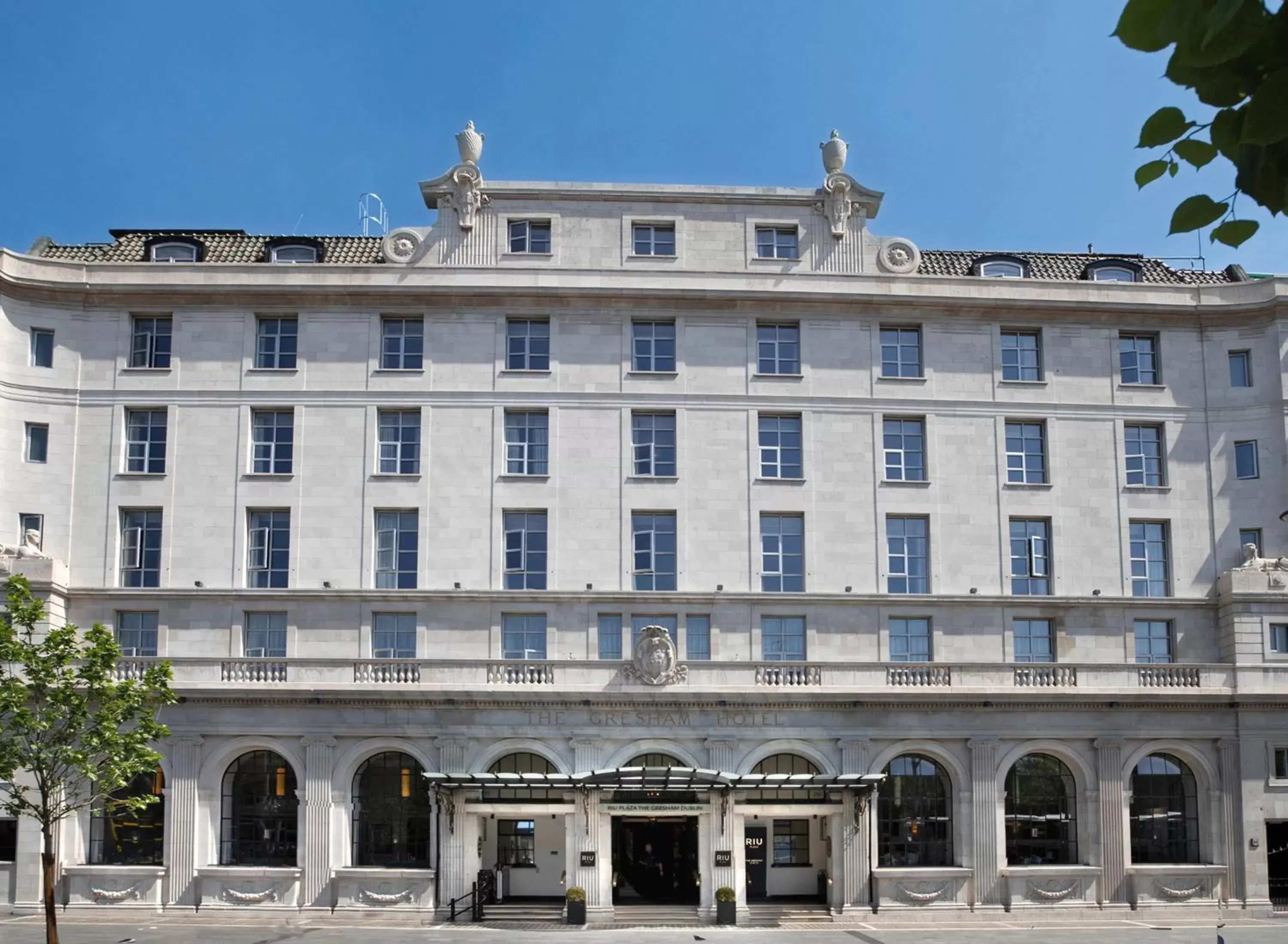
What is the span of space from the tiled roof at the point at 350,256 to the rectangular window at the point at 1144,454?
5.16 metres

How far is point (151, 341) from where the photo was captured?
4975 centimetres

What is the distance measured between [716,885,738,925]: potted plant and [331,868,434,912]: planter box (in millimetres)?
8485

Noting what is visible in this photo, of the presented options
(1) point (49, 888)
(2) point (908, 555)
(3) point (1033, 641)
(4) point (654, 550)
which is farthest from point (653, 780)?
(1) point (49, 888)

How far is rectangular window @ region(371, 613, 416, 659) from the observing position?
1866 inches

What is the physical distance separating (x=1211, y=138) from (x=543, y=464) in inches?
1757

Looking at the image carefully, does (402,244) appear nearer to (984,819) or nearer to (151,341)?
(151,341)

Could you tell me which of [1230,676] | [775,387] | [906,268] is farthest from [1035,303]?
[1230,676]

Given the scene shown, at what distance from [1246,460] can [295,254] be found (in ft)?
111

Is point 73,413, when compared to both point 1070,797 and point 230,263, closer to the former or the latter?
point 230,263

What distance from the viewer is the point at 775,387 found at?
164ft

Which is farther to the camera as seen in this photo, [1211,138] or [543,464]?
[543,464]

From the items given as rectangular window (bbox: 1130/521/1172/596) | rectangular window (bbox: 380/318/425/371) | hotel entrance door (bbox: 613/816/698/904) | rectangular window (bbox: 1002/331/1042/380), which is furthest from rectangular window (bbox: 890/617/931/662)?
rectangular window (bbox: 380/318/425/371)

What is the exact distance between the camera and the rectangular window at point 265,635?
47500mm

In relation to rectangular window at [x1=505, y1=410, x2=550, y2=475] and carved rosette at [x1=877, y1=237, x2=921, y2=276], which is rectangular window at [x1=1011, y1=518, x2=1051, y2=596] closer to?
carved rosette at [x1=877, y1=237, x2=921, y2=276]
